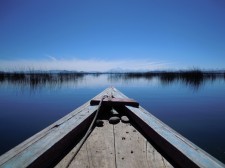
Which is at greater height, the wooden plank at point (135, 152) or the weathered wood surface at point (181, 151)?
the weathered wood surface at point (181, 151)

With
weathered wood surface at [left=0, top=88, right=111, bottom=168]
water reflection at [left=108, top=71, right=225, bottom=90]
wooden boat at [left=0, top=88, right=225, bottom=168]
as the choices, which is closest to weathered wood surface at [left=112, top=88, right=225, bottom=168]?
wooden boat at [left=0, top=88, right=225, bottom=168]

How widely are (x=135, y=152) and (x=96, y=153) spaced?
338mm

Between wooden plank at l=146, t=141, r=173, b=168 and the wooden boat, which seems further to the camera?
wooden plank at l=146, t=141, r=173, b=168

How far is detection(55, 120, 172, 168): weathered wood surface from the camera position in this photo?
1.29 m

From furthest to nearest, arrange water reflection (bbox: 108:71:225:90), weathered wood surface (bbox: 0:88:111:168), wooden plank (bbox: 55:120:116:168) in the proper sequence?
water reflection (bbox: 108:71:225:90), wooden plank (bbox: 55:120:116:168), weathered wood surface (bbox: 0:88:111:168)

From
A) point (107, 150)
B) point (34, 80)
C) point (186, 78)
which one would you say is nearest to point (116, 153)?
point (107, 150)

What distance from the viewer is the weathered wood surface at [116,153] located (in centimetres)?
129

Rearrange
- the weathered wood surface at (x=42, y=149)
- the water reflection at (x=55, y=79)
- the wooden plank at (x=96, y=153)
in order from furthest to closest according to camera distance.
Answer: the water reflection at (x=55, y=79) → the wooden plank at (x=96, y=153) → the weathered wood surface at (x=42, y=149)

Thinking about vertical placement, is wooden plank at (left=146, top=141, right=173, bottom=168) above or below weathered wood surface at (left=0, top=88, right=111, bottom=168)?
below

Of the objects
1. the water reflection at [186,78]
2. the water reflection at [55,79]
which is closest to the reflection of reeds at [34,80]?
the water reflection at [55,79]

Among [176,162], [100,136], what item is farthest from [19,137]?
[176,162]

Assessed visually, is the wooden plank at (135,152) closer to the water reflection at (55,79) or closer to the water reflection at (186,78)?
the water reflection at (55,79)

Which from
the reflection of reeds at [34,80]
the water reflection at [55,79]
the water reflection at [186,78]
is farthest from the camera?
the water reflection at [186,78]

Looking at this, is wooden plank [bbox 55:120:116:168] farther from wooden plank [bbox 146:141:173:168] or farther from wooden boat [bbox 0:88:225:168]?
wooden plank [bbox 146:141:173:168]
